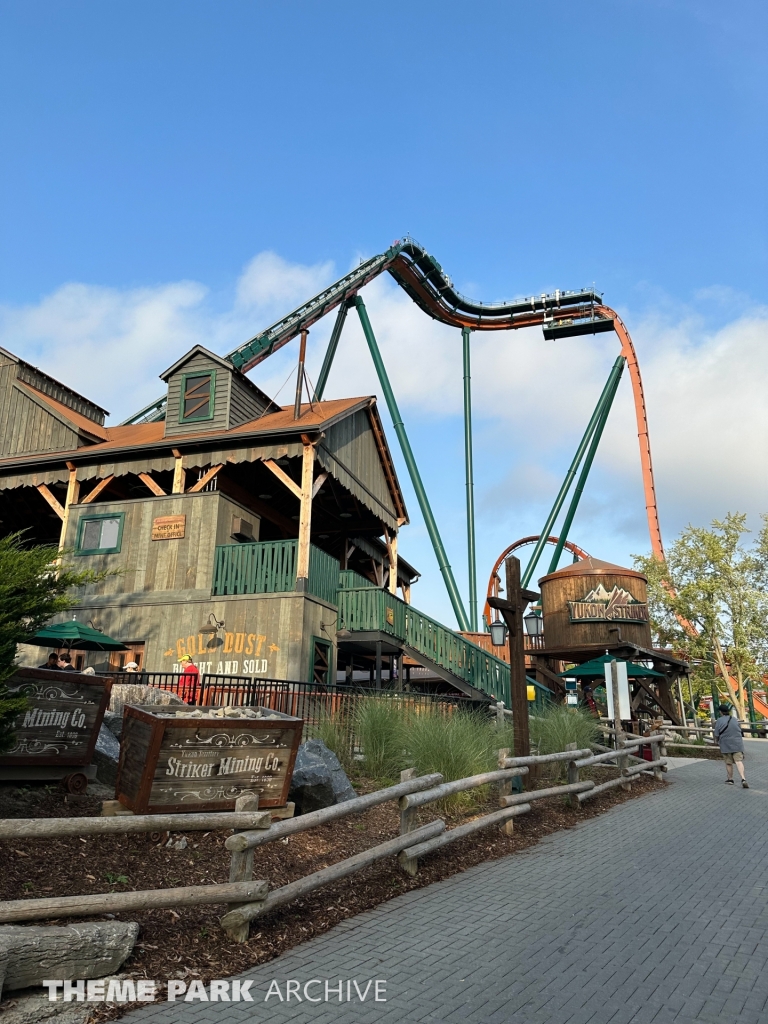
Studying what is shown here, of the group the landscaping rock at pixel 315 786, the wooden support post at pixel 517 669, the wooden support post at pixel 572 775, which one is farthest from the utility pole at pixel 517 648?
the landscaping rock at pixel 315 786

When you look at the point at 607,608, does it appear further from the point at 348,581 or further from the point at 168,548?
the point at 168,548

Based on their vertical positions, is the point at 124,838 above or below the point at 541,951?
above

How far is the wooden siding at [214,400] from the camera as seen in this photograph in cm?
1881

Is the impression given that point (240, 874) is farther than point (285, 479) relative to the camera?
No

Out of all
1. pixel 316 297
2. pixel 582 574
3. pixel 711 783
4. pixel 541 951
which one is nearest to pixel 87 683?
pixel 541 951

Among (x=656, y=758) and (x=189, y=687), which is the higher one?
(x=189, y=687)

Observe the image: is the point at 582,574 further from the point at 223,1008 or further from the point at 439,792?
the point at 223,1008

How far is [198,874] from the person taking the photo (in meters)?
5.96

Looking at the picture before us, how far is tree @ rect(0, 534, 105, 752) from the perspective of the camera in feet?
17.0

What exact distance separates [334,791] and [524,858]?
7.39ft

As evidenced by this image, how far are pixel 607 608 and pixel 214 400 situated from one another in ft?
48.2

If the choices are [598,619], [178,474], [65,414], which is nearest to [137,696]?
[178,474]

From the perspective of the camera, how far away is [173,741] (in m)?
6.35

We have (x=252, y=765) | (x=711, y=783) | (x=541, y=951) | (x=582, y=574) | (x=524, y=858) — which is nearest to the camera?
(x=541, y=951)
